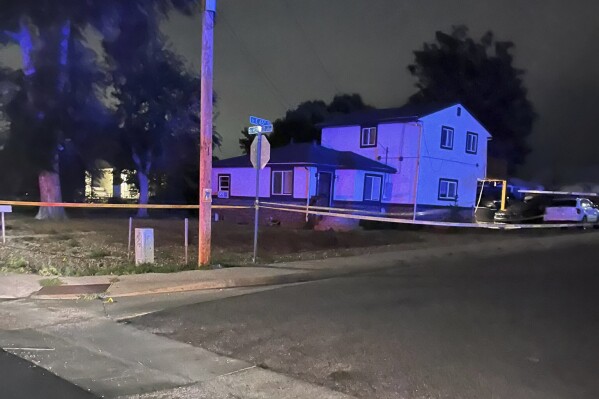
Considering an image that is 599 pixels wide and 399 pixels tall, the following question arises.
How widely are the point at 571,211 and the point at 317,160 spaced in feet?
46.2

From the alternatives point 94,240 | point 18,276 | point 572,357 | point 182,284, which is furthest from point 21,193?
point 572,357

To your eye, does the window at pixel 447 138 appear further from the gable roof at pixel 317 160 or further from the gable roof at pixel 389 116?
the gable roof at pixel 317 160

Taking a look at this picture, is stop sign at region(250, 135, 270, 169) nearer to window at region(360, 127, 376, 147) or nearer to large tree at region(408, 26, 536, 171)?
window at region(360, 127, 376, 147)

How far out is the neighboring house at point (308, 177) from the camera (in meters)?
27.6

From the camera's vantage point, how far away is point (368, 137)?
1260 inches

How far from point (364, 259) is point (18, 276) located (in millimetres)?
8133

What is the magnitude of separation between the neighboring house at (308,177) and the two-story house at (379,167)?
5 cm

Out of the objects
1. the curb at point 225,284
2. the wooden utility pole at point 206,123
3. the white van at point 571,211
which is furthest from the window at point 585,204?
the wooden utility pole at point 206,123

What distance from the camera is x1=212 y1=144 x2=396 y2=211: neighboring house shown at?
27.6 meters

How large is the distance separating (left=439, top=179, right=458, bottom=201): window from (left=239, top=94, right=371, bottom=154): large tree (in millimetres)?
15040

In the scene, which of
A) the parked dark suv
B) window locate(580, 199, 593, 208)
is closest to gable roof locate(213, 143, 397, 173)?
the parked dark suv

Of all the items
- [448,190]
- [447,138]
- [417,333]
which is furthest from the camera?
[448,190]

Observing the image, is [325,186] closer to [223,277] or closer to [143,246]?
[143,246]

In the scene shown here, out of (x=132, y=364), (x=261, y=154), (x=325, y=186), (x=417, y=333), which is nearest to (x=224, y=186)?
(x=325, y=186)
